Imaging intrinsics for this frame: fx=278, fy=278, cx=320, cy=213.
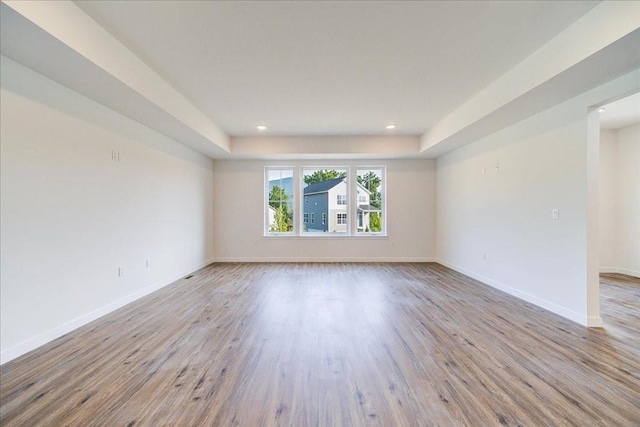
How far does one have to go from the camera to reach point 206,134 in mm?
4668

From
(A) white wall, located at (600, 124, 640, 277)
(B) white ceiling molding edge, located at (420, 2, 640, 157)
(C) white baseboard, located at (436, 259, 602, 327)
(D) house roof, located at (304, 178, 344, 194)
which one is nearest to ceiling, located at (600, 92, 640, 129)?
(A) white wall, located at (600, 124, 640, 277)

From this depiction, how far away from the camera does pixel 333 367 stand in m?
2.17

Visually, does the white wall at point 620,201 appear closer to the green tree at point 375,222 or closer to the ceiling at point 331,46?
the ceiling at point 331,46

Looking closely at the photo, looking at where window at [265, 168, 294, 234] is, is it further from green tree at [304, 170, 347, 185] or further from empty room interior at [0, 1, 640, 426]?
A: empty room interior at [0, 1, 640, 426]

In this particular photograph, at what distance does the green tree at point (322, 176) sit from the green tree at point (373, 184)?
0.50 meters

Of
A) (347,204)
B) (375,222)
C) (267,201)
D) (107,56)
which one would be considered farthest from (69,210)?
(375,222)

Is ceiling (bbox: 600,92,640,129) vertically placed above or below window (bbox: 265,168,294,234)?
above

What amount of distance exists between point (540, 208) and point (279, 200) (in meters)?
5.04

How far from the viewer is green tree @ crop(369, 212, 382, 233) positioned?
22.1 ft

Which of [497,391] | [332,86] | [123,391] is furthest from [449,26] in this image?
[123,391]

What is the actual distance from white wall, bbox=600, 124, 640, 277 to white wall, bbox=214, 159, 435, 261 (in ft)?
9.76

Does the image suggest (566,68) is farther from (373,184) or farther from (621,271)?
(621,271)

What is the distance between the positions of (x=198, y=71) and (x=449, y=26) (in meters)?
2.59

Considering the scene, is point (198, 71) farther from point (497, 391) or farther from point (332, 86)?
point (497, 391)
